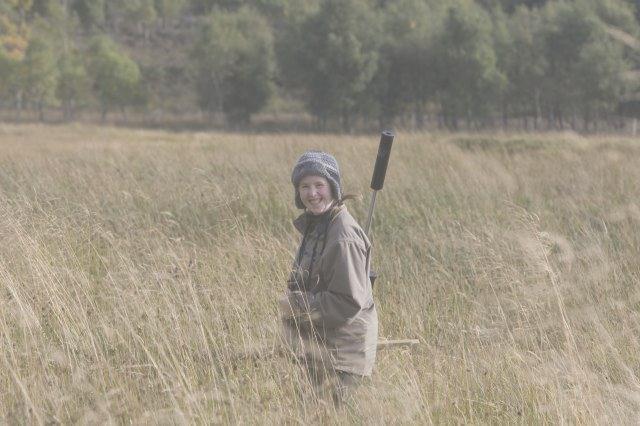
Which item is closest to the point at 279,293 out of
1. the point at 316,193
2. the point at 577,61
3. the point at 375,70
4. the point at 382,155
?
the point at 382,155

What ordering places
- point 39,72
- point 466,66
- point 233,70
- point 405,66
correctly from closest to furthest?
point 466,66, point 405,66, point 39,72, point 233,70

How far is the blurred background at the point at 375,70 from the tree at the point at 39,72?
0.35 ft

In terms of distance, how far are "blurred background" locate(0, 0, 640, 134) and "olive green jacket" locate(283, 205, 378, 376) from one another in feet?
135

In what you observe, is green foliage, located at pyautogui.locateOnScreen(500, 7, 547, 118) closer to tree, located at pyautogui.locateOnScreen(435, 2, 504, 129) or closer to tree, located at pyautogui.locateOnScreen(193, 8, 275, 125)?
tree, located at pyautogui.locateOnScreen(435, 2, 504, 129)

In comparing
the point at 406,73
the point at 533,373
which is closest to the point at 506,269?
the point at 533,373

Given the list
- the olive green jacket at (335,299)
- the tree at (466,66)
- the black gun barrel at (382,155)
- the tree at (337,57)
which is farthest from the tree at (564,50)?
the olive green jacket at (335,299)

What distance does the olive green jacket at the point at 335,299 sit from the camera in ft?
9.68

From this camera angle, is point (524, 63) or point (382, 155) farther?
point (524, 63)

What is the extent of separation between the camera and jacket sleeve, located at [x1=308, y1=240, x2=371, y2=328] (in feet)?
9.59

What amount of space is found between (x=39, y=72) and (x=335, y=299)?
210 feet

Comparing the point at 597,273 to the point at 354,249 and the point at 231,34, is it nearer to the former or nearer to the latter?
the point at 354,249

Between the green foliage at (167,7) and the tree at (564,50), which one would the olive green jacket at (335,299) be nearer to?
the tree at (564,50)

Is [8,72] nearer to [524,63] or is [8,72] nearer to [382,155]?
[524,63]

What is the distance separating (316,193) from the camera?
10.3ft
